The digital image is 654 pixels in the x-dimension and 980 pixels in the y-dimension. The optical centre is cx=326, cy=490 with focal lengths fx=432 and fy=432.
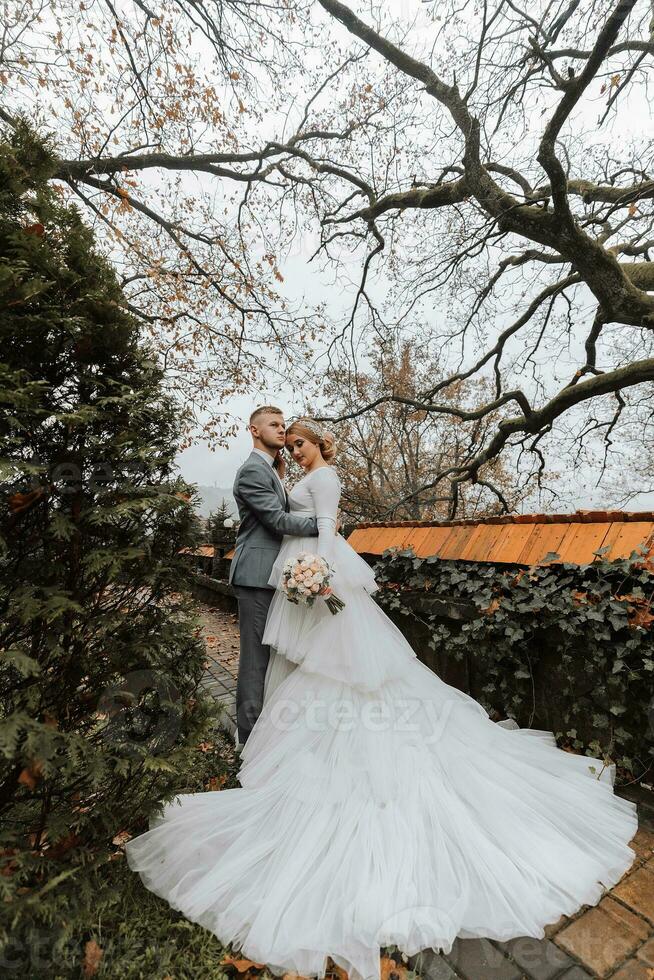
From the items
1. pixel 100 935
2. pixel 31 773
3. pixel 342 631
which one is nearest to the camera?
pixel 31 773

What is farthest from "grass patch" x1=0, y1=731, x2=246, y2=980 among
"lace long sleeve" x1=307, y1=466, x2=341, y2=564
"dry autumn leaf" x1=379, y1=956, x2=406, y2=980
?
"lace long sleeve" x1=307, y1=466, x2=341, y2=564

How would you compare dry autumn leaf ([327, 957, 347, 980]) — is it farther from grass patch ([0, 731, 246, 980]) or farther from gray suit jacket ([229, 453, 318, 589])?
gray suit jacket ([229, 453, 318, 589])

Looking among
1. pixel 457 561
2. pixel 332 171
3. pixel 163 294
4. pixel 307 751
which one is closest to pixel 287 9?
pixel 332 171

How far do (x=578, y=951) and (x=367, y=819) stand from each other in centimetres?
86

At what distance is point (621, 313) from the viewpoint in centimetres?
580

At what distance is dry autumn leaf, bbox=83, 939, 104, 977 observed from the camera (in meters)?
1.51

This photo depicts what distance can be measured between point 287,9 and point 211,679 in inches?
322

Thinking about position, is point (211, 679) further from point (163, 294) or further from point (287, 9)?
point (287, 9)

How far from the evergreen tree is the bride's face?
1.10m

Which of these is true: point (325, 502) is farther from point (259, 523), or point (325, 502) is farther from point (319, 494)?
point (259, 523)

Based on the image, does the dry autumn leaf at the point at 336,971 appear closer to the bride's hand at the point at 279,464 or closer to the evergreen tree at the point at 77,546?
the evergreen tree at the point at 77,546

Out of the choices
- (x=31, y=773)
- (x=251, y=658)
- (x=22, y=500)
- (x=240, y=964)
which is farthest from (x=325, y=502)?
(x=240, y=964)

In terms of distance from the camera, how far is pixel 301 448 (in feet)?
9.86

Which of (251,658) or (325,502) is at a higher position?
(325,502)
